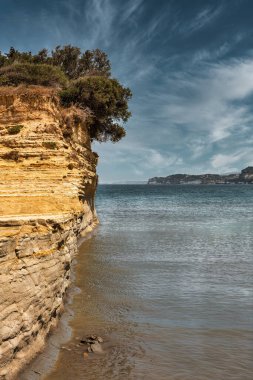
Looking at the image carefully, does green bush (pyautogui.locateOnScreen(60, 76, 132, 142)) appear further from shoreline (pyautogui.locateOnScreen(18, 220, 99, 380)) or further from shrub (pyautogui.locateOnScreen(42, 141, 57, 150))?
shoreline (pyautogui.locateOnScreen(18, 220, 99, 380))

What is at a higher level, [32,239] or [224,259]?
[32,239]

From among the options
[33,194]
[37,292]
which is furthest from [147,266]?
[37,292]

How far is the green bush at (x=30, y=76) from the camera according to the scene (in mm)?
23062

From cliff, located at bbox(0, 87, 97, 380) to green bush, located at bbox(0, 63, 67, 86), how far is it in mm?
3295

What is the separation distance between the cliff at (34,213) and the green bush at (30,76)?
3295 mm

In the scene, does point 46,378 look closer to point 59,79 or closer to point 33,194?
point 33,194

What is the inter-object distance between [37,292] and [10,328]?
3.48ft

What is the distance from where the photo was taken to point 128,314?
35.8 ft

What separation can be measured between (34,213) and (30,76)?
49.5 ft

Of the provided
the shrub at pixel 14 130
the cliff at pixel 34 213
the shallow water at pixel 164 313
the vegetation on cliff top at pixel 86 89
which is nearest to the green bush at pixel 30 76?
the vegetation on cliff top at pixel 86 89

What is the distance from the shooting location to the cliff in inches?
275

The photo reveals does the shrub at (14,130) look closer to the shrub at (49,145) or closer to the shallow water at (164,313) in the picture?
Result: the shrub at (49,145)

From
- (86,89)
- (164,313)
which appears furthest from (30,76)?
(164,313)

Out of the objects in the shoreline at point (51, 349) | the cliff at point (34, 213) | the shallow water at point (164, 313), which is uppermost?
the cliff at point (34, 213)
